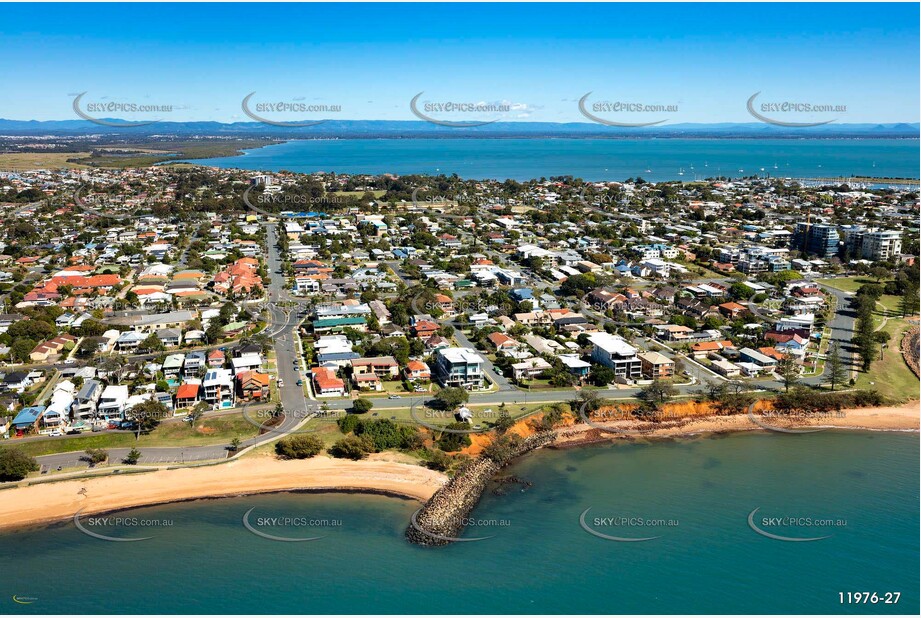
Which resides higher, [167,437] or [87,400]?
[87,400]

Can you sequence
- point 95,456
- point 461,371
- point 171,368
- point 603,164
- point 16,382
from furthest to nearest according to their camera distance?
point 603,164 < point 171,368 < point 461,371 < point 16,382 < point 95,456

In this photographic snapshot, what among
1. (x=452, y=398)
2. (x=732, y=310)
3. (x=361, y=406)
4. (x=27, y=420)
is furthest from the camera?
(x=732, y=310)

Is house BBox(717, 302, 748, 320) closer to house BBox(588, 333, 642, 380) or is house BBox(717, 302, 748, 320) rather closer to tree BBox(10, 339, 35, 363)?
house BBox(588, 333, 642, 380)

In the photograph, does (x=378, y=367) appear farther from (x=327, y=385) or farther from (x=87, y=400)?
(x=87, y=400)

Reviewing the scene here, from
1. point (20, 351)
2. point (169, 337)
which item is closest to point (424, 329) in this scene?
point (169, 337)

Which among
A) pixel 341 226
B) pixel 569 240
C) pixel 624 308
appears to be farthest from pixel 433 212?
pixel 624 308

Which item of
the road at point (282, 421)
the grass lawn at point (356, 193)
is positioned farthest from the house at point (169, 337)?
the grass lawn at point (356, 193)

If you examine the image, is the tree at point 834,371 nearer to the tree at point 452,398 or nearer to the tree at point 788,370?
the tree at point 788,370
